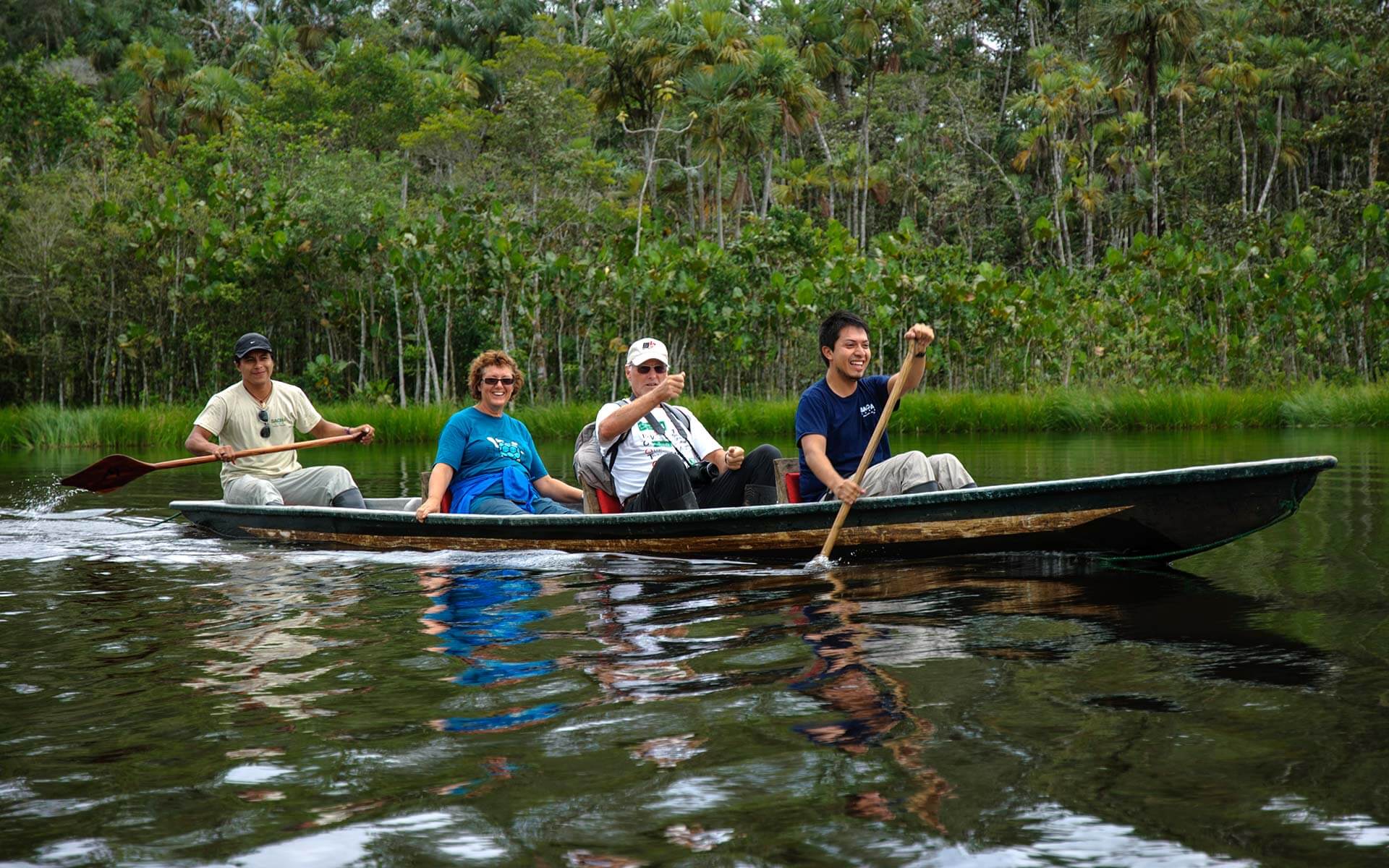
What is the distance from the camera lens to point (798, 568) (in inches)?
224

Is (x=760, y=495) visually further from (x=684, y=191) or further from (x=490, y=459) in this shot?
(x=684, y=191)

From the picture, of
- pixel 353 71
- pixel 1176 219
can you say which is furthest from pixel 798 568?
pixel 1176 219

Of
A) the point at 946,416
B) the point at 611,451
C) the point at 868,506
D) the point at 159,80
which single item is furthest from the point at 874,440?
the point at 159,80

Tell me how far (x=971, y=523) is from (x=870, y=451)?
501mm

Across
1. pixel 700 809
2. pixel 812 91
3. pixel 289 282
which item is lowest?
pixel 700 809

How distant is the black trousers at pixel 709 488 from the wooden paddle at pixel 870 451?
2.10 ft

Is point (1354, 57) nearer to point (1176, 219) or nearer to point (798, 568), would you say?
point (1176, 219)

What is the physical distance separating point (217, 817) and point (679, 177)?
29.9 metres

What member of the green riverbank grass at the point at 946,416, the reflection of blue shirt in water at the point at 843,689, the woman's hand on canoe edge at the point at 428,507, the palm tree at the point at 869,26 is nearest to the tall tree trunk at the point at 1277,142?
Result: the palm tree at the point at 869,26

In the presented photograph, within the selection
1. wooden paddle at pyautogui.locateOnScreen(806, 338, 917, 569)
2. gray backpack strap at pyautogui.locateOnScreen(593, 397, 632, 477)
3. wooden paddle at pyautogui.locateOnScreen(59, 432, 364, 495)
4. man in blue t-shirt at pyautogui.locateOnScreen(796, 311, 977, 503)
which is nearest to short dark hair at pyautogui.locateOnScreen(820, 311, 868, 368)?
man in blue t-shirt at pyautogui.locateOnScreen(796, 311, 977, 503)

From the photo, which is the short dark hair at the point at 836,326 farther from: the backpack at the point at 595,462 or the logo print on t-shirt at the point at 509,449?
the logo print on t-shirt at the point at 509,449

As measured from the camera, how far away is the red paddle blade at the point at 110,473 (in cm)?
802

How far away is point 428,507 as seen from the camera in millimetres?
6246

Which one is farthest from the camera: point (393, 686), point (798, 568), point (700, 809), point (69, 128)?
point (69, 128)
